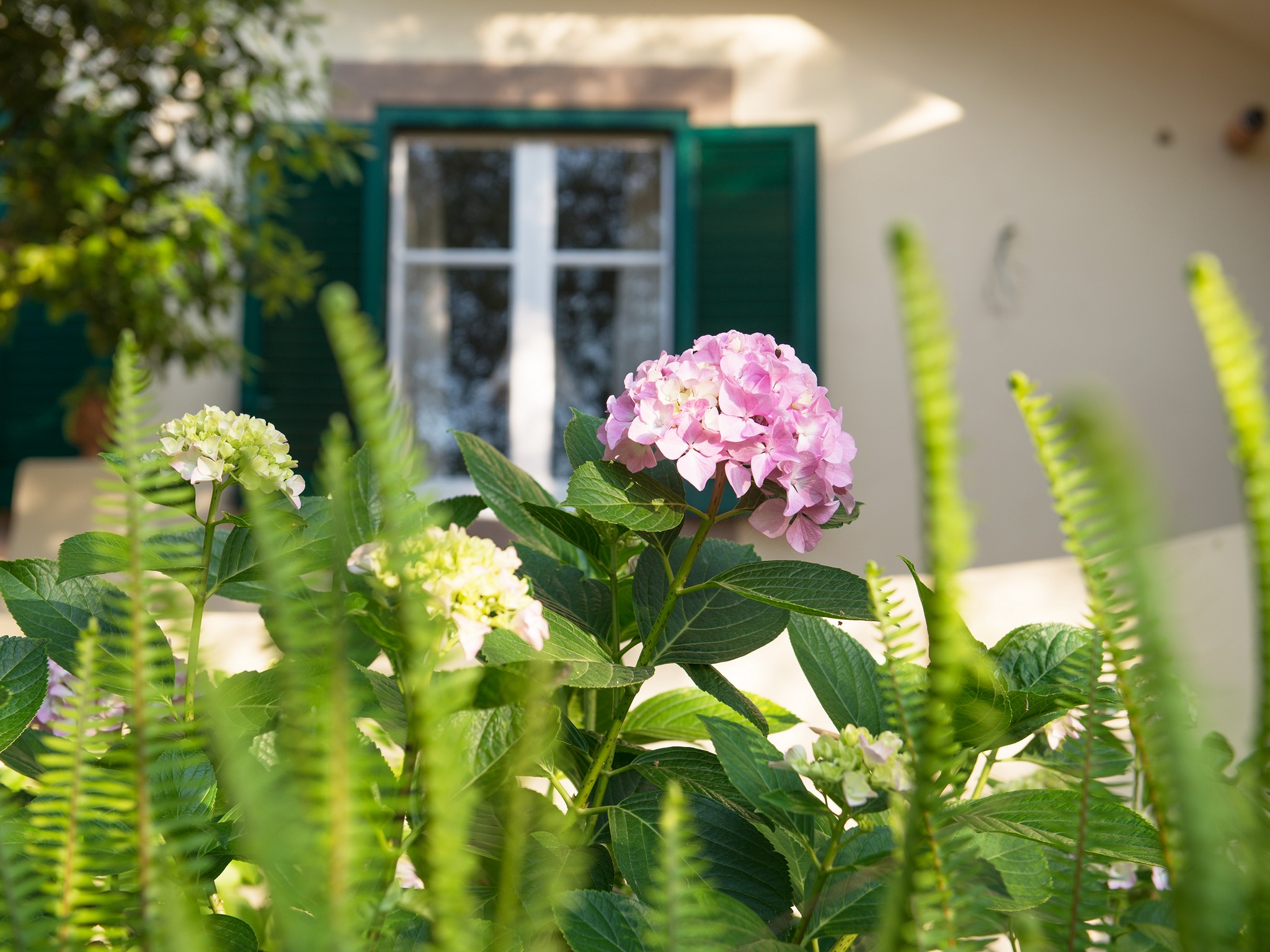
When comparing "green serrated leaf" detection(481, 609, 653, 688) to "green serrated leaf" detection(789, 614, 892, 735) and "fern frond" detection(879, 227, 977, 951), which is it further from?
"fern frond" detection(879, 227, 977, 951)

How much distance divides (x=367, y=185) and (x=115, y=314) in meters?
1.58

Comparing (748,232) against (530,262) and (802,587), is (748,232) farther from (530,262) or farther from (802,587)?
(802,587)

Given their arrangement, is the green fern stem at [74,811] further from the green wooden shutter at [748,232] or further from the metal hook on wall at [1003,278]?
the metal hook on wall at [1003,278]

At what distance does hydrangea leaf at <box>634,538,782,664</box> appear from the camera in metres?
0.72

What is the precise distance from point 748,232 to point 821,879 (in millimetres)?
4541

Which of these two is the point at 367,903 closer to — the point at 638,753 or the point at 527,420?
the point at 638,753

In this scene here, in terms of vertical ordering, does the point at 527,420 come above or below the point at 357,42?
below

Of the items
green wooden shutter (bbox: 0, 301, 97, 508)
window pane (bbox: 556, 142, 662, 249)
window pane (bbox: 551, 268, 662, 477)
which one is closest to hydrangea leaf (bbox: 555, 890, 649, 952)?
window pane (bbox: 551, 268, 662, 477)

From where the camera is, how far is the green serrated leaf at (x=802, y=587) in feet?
2.04

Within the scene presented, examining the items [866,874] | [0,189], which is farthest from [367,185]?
[866,874]

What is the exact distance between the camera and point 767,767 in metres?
0.52

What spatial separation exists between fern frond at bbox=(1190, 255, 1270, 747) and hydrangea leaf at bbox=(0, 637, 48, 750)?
526 mm

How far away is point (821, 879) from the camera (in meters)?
0.48

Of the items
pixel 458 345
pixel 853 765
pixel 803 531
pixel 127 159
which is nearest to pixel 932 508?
pixel 853 765
